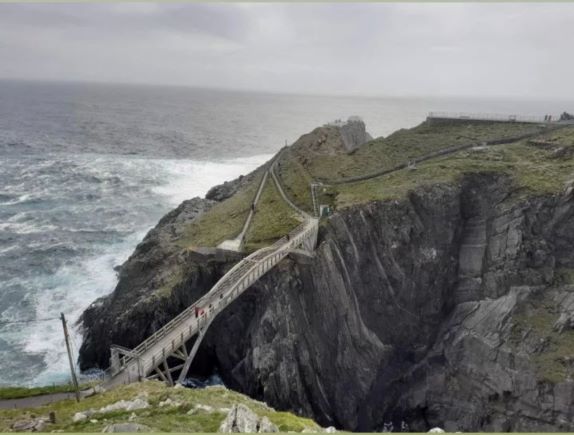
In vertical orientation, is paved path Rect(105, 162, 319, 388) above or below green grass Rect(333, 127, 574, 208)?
below

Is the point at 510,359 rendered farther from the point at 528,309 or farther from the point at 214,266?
the point at 214,266

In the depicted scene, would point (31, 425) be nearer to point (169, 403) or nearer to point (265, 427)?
point (169, 403)

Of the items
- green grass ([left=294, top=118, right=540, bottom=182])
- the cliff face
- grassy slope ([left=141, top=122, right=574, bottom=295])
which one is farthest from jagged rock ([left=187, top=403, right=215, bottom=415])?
green grass ([left=294, top=118, right=540, bottom=182])

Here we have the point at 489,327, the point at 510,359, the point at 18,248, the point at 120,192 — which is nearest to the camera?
the point at 510,359

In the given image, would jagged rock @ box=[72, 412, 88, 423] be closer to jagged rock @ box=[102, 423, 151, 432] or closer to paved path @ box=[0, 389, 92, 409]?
jagged rock @ box=[102, 423, 151, 432]

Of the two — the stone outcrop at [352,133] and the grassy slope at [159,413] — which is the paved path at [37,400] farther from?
the stone outcrop at [352,133]

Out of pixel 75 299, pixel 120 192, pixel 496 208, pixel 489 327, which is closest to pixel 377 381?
pixel 489 327
